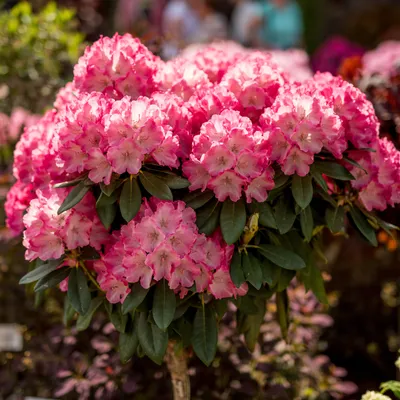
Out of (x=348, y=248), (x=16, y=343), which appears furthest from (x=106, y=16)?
(x=16, y=343)

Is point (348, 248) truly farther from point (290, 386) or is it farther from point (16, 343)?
point (16, 343)

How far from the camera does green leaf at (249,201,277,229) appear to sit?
1650mm

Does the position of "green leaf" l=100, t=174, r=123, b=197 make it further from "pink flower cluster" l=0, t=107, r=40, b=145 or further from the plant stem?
"pink flower cluster" l=0, t=107, r=40, b=145

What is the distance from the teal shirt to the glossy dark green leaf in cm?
579

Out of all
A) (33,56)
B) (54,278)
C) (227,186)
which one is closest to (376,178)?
(227,186)

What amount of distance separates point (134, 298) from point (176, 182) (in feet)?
0.97

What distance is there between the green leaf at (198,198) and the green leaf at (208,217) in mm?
19

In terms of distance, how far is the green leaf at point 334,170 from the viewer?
1680 millimetres

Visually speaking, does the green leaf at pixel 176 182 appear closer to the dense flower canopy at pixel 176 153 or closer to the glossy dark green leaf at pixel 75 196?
the dense flower canopy at pixel 176 153

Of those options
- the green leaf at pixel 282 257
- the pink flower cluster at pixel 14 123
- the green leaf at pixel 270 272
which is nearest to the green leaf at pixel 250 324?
the green leaf at pixel 270 272

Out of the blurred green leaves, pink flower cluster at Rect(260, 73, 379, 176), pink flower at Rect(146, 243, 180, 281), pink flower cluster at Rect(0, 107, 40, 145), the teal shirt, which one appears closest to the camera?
pink flower at Rect(146, 243, 180, 281)

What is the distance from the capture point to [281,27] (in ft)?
23.2

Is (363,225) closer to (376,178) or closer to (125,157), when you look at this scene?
(376,178)

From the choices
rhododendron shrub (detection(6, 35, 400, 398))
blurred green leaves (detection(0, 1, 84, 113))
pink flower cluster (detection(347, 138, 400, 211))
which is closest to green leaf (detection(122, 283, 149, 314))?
rhododendron shrub (detection(6, 35, 400, 398))
